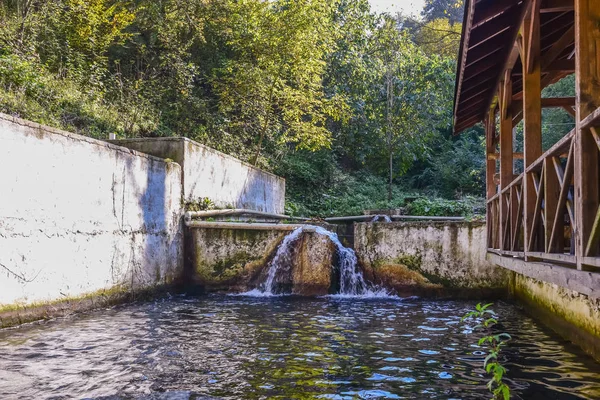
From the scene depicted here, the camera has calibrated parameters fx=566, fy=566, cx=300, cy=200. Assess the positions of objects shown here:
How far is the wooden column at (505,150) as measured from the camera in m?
8.18

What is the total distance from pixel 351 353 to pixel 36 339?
11.8 ft

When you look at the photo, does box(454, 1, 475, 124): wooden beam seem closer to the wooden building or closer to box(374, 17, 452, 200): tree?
the wooden building

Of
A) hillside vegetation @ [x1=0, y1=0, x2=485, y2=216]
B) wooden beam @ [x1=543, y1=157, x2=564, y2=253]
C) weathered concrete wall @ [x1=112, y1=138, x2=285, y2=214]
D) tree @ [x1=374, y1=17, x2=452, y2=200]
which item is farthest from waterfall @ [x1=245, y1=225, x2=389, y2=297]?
tree @ [x1=374, y1=17, x2=452, y2=200]

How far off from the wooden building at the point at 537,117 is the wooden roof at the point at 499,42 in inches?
0.6

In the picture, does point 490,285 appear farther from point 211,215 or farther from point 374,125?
point 374,125

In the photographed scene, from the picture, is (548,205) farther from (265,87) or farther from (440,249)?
(265,87)

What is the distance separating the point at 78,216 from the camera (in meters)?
8.70

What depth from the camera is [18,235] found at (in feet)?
23.9

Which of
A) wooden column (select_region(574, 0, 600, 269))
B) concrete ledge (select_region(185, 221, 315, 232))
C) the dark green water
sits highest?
wooden column (select_region(574, 0, 600, 269))

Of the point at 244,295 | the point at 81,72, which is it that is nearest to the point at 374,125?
the point at 81,72

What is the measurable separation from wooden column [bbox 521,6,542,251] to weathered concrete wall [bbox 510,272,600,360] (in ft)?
3.71

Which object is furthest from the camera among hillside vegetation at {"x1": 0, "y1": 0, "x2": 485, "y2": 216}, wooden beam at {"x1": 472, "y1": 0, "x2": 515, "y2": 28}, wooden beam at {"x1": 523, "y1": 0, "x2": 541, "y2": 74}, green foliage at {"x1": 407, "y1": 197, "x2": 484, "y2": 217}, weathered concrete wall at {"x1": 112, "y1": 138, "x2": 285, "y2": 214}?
green foliage at {"x1": 407, "y1": 197, "x2": 484, "y2": 217}

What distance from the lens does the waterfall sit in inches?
459

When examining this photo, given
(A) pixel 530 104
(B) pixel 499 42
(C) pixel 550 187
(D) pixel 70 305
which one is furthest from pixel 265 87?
(C) pixel 550 187
